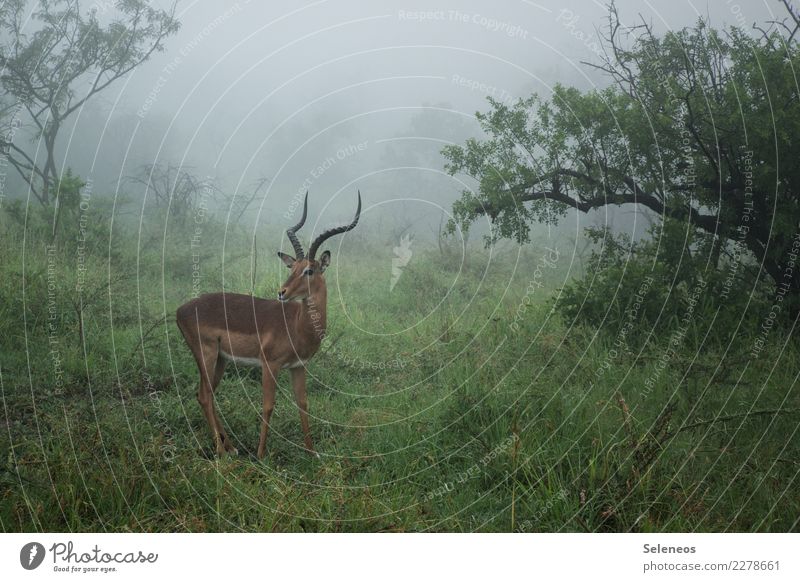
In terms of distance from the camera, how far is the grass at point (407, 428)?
5.12m

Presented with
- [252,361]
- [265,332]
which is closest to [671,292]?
[265,332]

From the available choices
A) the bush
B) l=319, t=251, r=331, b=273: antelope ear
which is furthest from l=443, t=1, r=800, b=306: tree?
l=319, t=251, r=331, b=273: antelope ear

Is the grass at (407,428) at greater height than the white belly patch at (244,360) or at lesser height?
lesser

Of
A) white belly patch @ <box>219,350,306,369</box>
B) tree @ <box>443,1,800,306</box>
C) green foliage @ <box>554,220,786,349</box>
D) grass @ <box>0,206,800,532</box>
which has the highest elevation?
tree @ <box>443,1,800,306</box>

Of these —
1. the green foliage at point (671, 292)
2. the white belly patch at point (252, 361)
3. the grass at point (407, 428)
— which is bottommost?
the grass at point (407, 428)

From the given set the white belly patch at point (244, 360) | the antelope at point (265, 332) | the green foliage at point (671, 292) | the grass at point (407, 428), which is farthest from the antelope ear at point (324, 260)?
the green foliage at point (671, 292)

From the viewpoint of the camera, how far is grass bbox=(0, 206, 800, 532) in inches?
202

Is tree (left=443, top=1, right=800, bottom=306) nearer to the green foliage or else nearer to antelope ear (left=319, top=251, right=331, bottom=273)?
A: the green foliage

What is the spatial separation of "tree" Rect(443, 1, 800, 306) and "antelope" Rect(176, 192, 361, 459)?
2668 millimetres

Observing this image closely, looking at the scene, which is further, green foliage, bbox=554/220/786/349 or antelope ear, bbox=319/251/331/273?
green foliage, bbox=554/220/786/349

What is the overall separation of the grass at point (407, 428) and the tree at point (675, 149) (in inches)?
55.1

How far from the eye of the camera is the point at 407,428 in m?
6.51

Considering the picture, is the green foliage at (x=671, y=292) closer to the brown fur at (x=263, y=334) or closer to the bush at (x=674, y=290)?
the bush at (x=674, y=290)
